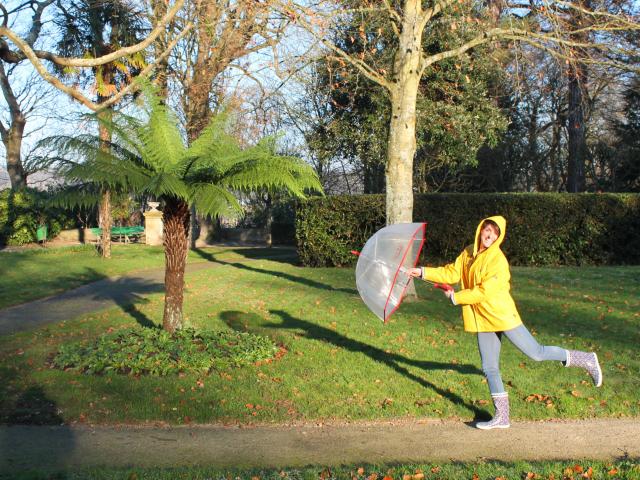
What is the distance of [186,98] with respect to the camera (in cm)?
2402

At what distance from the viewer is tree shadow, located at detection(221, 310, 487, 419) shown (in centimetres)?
630

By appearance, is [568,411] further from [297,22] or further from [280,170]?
[297,22]

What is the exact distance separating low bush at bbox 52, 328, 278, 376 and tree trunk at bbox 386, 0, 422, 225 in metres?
4.51

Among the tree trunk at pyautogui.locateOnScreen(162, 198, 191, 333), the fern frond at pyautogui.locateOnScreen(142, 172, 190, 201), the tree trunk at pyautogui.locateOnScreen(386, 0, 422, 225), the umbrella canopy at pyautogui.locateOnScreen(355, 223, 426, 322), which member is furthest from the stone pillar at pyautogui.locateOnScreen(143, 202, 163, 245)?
the umbrella canopy at pyautogui.locateOnScreen(355, 223, 426, 322)

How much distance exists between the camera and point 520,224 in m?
17.1

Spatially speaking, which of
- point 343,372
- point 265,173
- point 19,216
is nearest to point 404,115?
point 265,173

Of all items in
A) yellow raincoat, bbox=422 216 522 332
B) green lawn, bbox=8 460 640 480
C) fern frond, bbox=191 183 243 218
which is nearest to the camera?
green lawn, bbox=8 460 640 480

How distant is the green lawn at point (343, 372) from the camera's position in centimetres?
575

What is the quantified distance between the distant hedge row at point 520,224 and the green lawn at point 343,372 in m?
5.18

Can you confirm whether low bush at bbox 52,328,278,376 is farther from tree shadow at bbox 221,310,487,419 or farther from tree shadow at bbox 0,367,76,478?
tree shadow at bbox 221,310,487,419

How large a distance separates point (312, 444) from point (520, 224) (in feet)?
44.3

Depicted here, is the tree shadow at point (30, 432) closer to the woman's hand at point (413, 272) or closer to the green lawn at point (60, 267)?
the woman's hand at point (413, 272)

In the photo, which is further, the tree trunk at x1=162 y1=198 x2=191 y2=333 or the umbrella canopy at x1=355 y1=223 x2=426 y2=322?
the tree trunk at x1=162 y1=198 x2=191 y2=333

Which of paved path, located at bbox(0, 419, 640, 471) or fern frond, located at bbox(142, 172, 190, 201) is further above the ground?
fern frond, located at bbox(142, 172, 190, 201)
